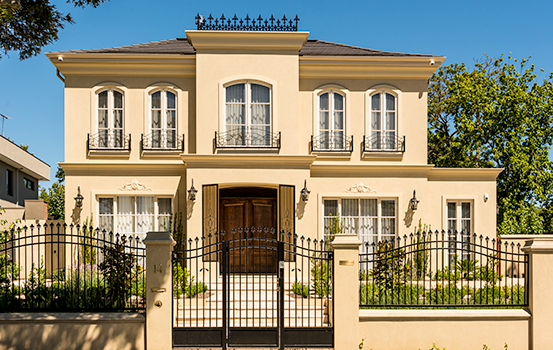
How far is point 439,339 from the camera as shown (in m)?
8.36

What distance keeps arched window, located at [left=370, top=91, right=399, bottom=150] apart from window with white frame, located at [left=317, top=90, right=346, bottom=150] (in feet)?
3.29

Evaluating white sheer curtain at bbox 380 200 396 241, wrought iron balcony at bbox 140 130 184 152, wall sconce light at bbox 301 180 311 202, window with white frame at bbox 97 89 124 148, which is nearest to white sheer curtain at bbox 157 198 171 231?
wrought iron balcony at bbox 140 130 184 152

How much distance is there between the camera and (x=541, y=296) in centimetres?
844

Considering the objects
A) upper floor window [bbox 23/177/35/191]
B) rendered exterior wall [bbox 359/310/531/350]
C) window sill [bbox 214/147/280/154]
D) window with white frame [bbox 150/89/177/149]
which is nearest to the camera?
rendered exterior wall [bbox 359/310/531/350]

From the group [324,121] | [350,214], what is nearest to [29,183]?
[324,121]

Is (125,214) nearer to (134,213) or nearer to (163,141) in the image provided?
(134,213)

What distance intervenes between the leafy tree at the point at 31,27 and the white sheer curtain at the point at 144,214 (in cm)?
543

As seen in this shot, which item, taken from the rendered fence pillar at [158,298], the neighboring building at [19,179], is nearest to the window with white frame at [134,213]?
the neighboring building at [19,179]

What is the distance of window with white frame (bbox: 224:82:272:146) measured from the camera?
14.0 meters

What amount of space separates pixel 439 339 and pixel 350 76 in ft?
29.3

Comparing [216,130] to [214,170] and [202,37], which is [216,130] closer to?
[214,170]

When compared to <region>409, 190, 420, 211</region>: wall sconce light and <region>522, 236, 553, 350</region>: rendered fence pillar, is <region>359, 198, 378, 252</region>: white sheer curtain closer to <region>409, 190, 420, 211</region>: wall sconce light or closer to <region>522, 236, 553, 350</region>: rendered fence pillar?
<region>409, 190, 420, 211</region>: wall sconce light

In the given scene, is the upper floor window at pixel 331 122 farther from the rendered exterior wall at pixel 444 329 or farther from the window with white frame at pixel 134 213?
the rendered exterior wall at pixel 444 329

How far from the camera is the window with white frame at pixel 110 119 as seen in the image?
14.4m
